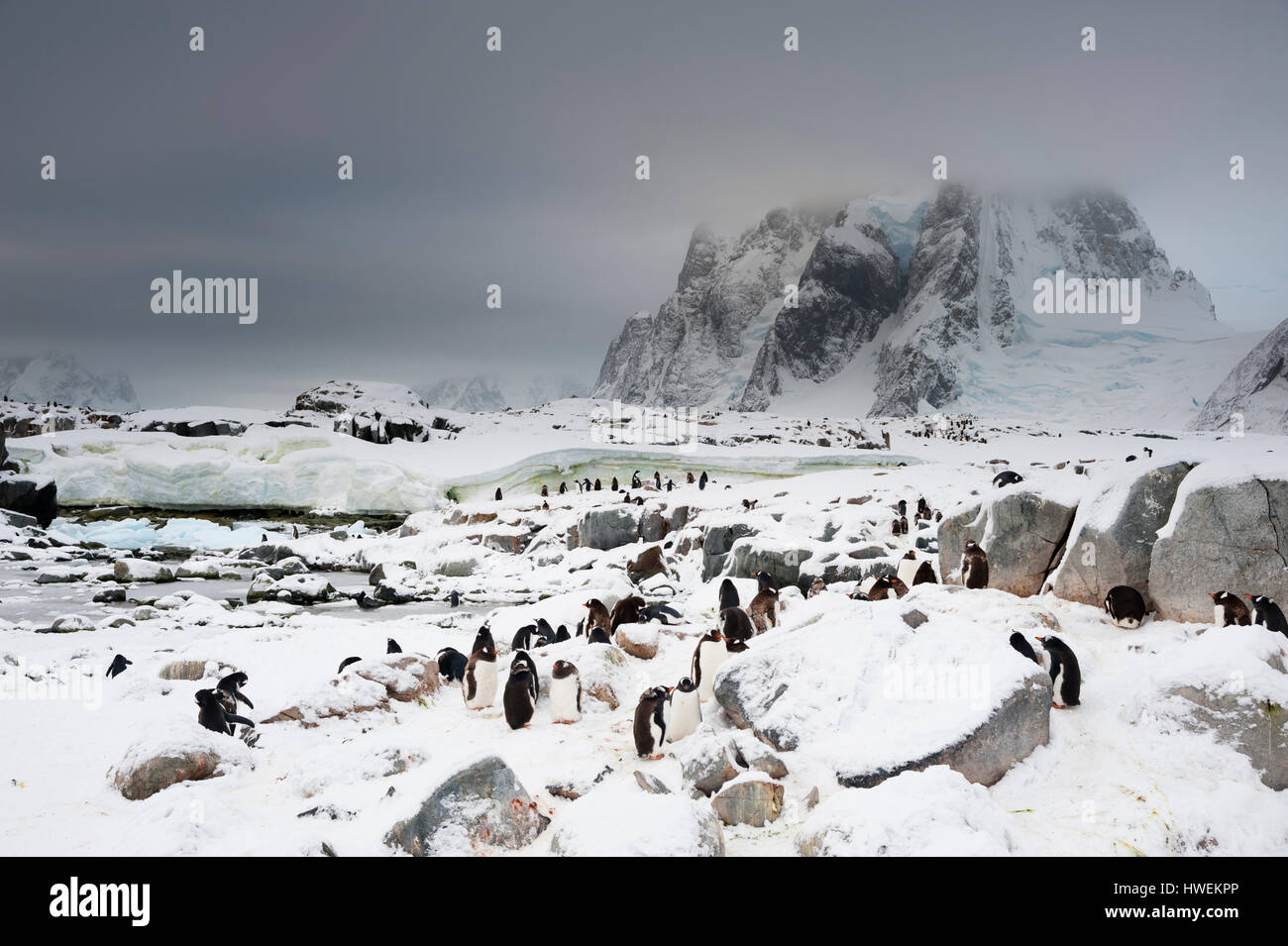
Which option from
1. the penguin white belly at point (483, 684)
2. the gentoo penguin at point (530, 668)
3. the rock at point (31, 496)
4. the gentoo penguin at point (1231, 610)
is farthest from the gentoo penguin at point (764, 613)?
the rock at point (31, 496)

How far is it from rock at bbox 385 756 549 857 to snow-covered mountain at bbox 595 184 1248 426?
71.7 meters

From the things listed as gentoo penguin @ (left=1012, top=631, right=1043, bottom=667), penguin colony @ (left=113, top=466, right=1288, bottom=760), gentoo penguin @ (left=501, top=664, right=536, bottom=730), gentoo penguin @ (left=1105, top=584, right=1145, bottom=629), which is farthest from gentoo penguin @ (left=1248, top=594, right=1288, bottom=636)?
gentoo penguin @ (left=501, top=664, right=536, bottom=730)

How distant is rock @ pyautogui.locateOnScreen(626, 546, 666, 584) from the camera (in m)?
19.2

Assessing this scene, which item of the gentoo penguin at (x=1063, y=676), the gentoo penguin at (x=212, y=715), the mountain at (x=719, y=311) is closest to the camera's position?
the gentoo penguin at (x=1063, y=676)

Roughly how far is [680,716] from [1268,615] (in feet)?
16.8

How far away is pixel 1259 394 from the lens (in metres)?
39.8

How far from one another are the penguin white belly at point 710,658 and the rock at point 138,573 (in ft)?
60.6

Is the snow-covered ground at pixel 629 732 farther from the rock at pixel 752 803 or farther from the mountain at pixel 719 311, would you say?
the mountain at pixel 719 311

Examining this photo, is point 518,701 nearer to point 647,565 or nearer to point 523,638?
point 523,638

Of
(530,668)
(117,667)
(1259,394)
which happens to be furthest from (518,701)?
Result: (1259,394)

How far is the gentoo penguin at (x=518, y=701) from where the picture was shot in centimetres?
659

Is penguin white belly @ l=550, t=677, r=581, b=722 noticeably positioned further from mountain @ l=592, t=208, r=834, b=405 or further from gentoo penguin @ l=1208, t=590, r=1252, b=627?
mountain @ l=592, t=208, r=834, b=405

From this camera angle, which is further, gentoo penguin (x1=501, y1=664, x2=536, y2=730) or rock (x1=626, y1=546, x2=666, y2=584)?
rock (x1=626, y1=546, x2=666, y2=584)

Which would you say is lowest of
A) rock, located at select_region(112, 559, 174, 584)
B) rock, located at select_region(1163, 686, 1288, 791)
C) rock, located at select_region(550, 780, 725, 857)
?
rock, located at select_region(112, 559, 174, 584)
